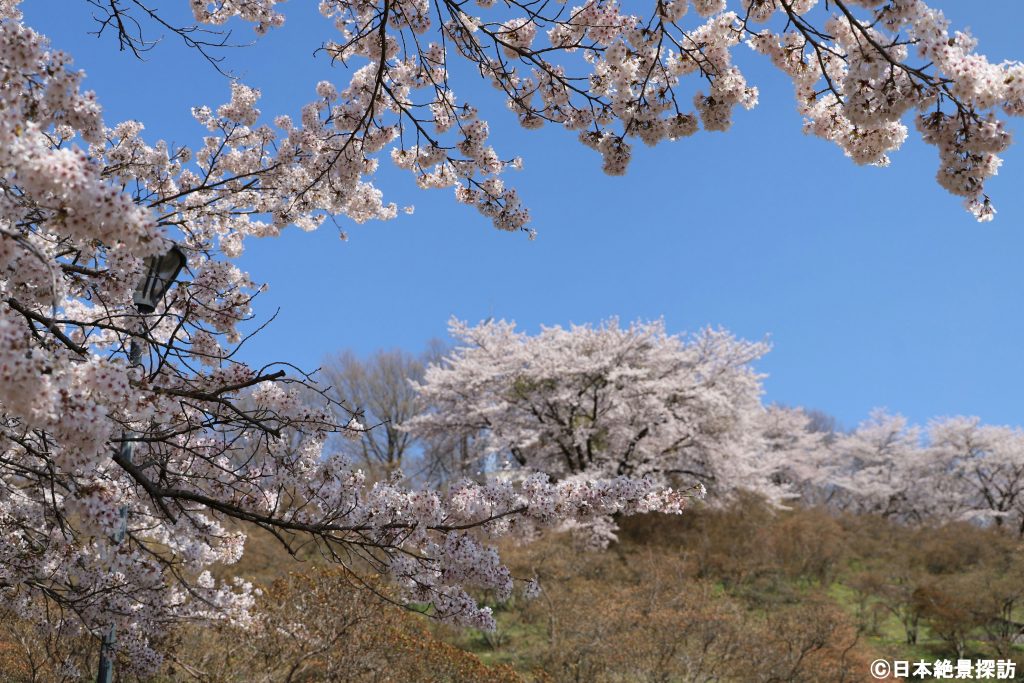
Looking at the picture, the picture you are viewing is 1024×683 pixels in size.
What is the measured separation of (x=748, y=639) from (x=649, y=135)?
22.0 ft

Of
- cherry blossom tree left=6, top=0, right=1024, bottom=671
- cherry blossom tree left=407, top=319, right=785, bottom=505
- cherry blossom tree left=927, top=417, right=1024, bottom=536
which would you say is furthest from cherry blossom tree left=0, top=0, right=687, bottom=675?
cherry blossom tree left=927, top=417, right=1024, bottom=536

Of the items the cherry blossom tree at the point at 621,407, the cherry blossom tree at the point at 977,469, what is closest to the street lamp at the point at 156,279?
the cherry blossom tree at the point at 621,407

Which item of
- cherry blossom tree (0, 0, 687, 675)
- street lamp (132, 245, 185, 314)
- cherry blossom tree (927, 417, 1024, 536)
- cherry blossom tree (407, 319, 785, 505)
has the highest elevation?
cherry blossom tree (927, 417, 1024, 536)

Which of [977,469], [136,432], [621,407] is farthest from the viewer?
[977,469]

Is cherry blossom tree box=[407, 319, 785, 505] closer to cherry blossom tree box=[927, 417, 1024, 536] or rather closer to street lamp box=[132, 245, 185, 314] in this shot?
street lamp box=[132, 245, 185, 314]

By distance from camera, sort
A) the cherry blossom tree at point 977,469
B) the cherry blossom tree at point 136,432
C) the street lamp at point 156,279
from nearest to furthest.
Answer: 1. the cherry blossom tree at point 136,432
2. the street lamp at point 156,279
3. the cherry blossom tree at point 977,469

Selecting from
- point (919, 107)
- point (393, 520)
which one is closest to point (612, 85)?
point (919, 107)

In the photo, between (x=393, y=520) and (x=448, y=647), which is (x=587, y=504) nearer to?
(x=393, y=520)

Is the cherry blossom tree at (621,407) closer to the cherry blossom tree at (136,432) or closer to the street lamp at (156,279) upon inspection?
the cherry blossom tree at (136,432)

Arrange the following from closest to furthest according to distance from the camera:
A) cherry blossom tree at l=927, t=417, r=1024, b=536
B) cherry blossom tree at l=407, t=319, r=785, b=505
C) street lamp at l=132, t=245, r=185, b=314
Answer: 1. street lamp at l=132, t=245, r=185, b=314
2. cherry blossom tree at l=407, t=319, r=785, b=505
3. cherry blossom tree at l=927, t=417, r=1024, b=536

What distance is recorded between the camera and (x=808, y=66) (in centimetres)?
394

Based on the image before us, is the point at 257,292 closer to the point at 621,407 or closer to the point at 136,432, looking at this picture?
the point at 136,432

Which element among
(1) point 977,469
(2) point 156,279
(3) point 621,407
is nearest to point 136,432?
(2) point 156,279

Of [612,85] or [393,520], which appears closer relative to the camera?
[393,520]
